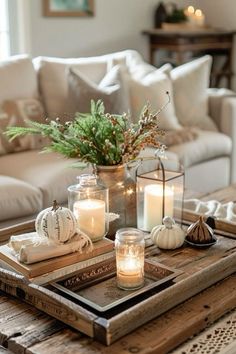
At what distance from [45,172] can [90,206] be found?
1.09 metres

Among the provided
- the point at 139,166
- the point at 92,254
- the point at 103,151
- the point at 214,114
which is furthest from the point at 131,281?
the point at 214,114

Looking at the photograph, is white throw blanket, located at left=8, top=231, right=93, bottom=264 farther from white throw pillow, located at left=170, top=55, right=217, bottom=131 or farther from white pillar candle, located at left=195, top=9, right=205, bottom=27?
white pillar candle, located at left=195, top=9, right=205, bottom=27

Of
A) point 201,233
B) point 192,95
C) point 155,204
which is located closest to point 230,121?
point 192,95

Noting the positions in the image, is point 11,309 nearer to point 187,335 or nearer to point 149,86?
point 187,335

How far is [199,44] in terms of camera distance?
16.3ft

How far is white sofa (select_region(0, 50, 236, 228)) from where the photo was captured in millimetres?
2551

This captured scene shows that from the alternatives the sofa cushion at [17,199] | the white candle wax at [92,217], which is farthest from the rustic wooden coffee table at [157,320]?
the sofa cushion at [17,199]

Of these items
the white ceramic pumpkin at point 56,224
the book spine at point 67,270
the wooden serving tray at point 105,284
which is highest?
the white ceramic pumpkin at point 56,224

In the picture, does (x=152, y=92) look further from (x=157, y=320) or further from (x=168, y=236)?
(x=157, y=320)

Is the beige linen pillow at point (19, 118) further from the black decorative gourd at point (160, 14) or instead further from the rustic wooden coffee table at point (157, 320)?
the black decorative gourd at point (160, 14)

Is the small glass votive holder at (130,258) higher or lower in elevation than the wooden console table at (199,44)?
lower

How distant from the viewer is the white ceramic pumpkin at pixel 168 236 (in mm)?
1708

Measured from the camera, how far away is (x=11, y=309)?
1426mm

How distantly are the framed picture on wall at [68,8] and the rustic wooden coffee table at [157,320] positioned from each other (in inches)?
126
